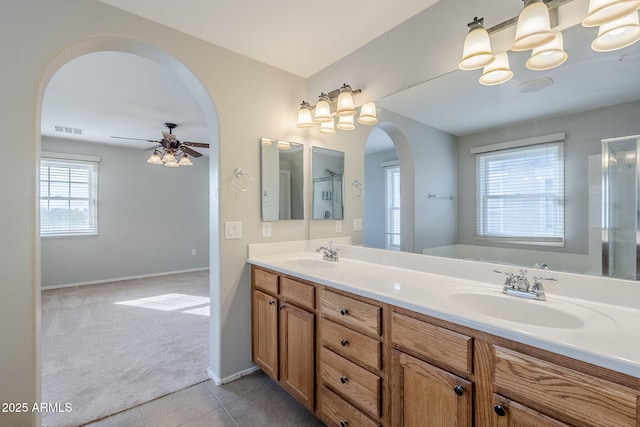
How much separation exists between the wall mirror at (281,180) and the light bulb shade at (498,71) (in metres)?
1.49

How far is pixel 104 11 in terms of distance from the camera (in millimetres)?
1597

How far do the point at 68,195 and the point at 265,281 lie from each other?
15.2 feet

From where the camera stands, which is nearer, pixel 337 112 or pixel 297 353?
pixel 297 353

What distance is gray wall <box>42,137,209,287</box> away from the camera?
4.64 metres

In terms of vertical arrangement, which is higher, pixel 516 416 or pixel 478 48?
pixel 478 48

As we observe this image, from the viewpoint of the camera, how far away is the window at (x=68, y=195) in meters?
4.47

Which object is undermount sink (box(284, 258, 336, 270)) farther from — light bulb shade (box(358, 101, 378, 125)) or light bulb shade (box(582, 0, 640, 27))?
light bulb shade (box(582, 0, 640, 27))

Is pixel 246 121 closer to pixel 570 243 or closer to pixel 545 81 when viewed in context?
pixel 545 81

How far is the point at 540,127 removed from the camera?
1300mm

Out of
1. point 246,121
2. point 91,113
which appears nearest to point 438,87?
point 246,121

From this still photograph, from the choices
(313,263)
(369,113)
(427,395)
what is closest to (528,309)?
(427,395)

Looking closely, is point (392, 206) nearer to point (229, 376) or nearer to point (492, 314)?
point (492, 314)

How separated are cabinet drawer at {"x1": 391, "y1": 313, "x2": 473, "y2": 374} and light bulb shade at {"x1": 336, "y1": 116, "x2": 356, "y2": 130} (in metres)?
1.52

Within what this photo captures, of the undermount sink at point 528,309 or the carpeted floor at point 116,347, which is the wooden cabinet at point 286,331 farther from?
the undermount sink at point 528,309
